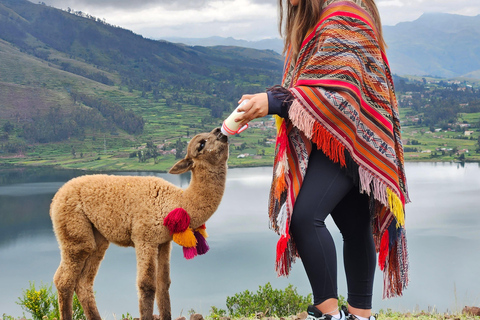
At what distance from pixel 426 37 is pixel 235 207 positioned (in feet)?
525

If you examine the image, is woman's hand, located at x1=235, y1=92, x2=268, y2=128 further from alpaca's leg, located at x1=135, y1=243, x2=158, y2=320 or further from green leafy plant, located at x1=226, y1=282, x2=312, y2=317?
green leafy plant, located at x1=226, y1=282, x2=312, y2=317

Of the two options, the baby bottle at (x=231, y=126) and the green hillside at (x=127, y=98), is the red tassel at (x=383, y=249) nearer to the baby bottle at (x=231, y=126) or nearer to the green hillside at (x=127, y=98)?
the baby bottle at (x=231, y=126)

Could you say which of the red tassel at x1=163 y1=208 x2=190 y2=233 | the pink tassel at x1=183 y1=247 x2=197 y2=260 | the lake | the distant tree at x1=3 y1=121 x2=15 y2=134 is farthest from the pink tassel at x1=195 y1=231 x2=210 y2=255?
the distant tree at x1=3 y1=121 x2=15 y2=134

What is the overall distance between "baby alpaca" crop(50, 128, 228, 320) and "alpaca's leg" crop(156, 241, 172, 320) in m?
0.05

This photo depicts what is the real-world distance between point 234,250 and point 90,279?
28.0 m

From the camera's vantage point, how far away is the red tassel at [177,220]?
2574 millimetres

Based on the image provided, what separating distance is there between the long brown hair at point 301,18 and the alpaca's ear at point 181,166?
0.84m

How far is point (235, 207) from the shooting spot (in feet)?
129

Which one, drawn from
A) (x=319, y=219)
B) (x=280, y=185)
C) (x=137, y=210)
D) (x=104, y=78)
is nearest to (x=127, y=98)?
(x=104, y=78)

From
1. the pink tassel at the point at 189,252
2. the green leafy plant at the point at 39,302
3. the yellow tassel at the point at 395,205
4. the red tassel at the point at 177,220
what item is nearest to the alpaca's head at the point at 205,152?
the red tassel at the point at 177,220

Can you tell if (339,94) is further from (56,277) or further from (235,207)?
(235,207)

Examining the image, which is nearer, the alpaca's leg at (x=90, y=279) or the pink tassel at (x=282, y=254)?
the pink tassel at (x=282, y=254)

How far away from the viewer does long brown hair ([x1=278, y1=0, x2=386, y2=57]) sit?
2012 millimetres

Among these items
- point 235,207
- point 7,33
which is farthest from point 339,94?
point 7,33
